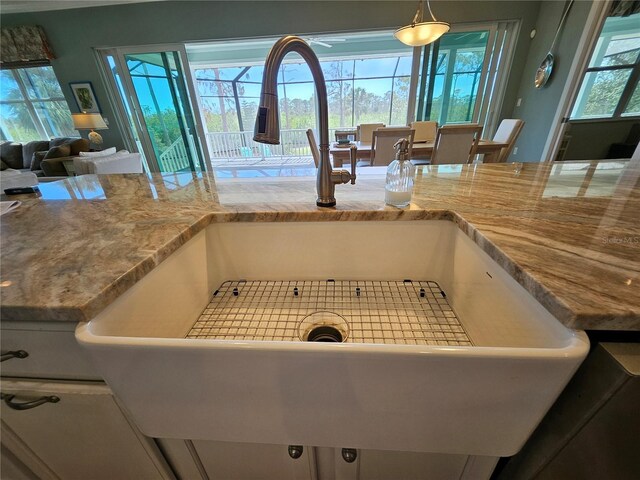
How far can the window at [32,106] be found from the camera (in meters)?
4.72

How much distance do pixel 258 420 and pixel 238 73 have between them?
7951 millimetres

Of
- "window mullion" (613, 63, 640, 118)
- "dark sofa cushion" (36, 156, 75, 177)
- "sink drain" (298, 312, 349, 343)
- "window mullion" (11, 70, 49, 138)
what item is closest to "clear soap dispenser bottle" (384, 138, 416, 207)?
"sink drain" (298, 312, 349, 343)

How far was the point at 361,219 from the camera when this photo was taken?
704 millimetres

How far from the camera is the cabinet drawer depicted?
1.40 ft

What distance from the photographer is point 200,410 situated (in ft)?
1.45

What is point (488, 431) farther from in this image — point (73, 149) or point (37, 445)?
point (73, 149)

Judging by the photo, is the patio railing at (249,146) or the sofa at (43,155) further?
the patio railing at (249,146)

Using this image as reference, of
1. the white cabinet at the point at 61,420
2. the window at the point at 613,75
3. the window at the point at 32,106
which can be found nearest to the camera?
the white cabinet at the point at 61,420

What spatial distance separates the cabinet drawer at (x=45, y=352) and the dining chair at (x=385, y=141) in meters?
2.47

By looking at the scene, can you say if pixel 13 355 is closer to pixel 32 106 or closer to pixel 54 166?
pixel 54 166

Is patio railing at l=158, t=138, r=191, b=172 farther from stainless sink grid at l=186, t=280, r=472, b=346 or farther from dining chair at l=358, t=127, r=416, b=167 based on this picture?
stainless sink grid at l=186, t=280, r=472, b=346

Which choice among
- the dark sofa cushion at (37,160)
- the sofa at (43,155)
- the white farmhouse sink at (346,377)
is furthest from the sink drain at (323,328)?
the dark sofa cushion at (37,160)

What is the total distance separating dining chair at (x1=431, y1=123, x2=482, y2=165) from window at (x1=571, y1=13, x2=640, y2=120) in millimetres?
1709

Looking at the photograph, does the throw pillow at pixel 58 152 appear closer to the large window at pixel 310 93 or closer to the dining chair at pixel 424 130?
the large window at pixel 310 93
